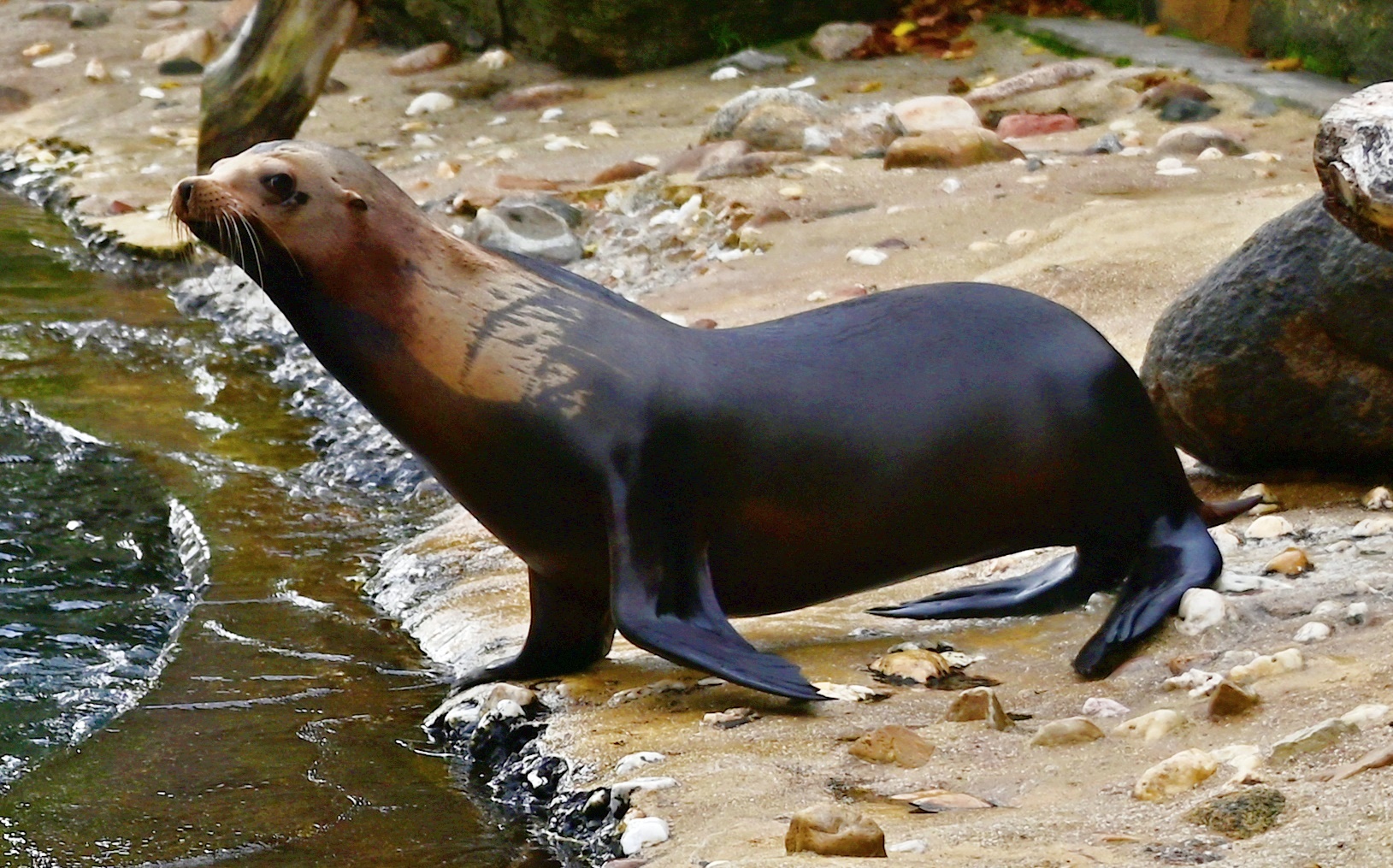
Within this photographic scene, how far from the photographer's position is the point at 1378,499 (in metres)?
4.45

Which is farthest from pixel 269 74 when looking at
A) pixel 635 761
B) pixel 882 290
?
pixel 635 761

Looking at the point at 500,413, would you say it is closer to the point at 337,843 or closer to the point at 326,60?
the point at 337,843

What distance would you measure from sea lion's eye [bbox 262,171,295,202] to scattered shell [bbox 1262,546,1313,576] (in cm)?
217

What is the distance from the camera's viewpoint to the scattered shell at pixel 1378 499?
14.5 feet

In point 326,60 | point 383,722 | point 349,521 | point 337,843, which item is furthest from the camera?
point 326,60

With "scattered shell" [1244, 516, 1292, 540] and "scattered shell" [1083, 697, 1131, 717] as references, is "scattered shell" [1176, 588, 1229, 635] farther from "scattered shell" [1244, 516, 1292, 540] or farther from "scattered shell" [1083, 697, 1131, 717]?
"scattered shell" [1244, 516, 1292, 540]

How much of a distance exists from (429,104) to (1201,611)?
9371mm

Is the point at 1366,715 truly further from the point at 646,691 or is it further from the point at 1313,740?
the point at 646,691

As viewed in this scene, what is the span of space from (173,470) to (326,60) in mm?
3727

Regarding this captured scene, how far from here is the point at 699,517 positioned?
3797 millimetres

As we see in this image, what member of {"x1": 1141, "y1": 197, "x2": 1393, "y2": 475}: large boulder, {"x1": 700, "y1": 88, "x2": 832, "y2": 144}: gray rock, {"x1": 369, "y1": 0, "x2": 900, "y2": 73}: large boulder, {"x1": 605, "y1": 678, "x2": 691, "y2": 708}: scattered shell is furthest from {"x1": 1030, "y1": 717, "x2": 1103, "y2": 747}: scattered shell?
{"x1": 369, "y1": 0, "x2": 900, "y2": 73}: large boulder

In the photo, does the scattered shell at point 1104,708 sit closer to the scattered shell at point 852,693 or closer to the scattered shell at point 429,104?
the scattered shell at point 852,693

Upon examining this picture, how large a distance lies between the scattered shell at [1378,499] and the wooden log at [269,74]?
20.3 ft

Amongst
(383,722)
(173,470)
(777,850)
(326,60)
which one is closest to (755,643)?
(383,722)
